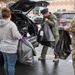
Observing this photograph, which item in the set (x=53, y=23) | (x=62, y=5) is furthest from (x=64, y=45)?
(x=62, y=5)

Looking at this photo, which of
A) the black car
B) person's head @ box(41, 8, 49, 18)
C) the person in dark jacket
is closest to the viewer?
the person in dark jacket

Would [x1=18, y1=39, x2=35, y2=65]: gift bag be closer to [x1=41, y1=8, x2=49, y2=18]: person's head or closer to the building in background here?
[x1=41, y1=8, x2=49, y2=18]: person's head

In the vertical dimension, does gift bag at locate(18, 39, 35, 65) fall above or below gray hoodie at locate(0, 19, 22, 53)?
below

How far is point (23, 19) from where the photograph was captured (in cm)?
811

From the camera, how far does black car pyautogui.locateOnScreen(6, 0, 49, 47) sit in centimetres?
736

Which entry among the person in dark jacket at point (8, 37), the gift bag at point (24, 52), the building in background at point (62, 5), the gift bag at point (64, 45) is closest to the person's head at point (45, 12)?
the gift bag at point (64, 45)

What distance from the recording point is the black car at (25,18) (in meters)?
7.36

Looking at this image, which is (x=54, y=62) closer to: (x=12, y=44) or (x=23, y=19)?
(x=23, y=19)

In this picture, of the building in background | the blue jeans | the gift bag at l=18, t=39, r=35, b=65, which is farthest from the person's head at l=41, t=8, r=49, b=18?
the building in background

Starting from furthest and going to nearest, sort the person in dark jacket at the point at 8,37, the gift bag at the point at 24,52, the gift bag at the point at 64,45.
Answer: the gift bag at the point at 64,45, the gift bag at the point at 24,52, the person in dark jacket at the point at 8,37

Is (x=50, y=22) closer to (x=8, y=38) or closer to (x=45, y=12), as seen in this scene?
(x=45, y=12)

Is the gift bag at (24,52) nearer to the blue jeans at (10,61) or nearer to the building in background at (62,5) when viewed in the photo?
the blue jeans at (10,61)

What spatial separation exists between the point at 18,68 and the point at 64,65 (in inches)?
52.5

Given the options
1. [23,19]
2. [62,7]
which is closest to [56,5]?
[62,7]
